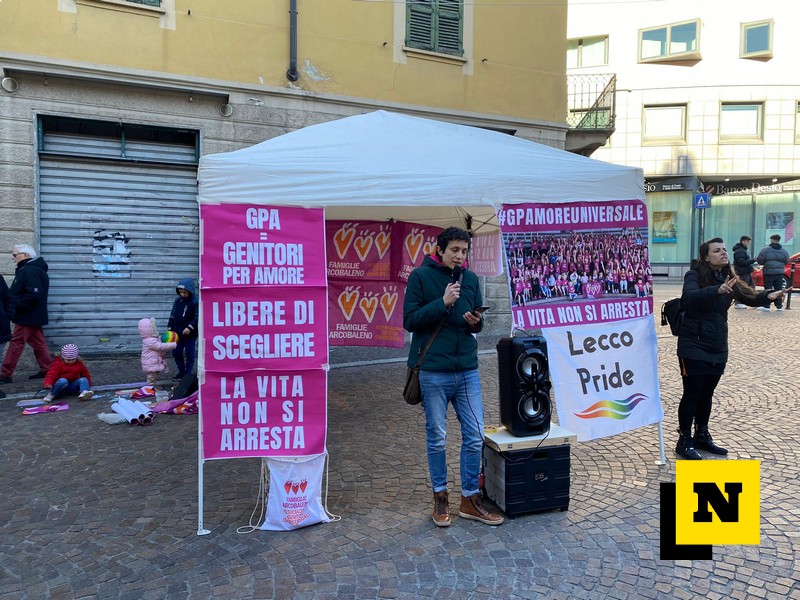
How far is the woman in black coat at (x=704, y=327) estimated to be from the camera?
4629mm

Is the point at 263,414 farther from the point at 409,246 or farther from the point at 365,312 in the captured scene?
the point at 409,246

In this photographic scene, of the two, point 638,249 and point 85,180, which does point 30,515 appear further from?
point 85,180

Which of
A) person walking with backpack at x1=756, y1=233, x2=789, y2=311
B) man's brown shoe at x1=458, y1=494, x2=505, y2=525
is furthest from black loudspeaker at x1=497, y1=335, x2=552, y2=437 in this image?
person walking with backpack at x1=756, y1=233, x2=789, y2=311

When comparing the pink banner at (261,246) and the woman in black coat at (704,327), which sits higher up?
the pink banner at (261,246)

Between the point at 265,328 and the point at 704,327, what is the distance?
3.36 m

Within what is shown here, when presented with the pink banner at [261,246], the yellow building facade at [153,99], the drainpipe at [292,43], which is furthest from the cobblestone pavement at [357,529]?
the drainpipe at [292,43]

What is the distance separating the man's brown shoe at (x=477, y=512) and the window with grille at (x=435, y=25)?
29.9 ft

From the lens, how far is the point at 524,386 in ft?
13.2

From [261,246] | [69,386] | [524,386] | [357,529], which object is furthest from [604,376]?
[69,386]

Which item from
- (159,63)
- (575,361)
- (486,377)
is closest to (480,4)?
(159,63)

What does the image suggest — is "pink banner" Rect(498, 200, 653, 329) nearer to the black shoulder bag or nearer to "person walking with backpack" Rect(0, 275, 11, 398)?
the black shoulder bag

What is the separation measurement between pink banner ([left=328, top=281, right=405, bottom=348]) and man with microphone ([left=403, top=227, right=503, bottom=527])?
3441 millimetres

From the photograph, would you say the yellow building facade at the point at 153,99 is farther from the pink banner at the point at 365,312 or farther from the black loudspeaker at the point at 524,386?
the black loudspeaker at the point at 524,386

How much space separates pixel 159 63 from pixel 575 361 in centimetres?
807
